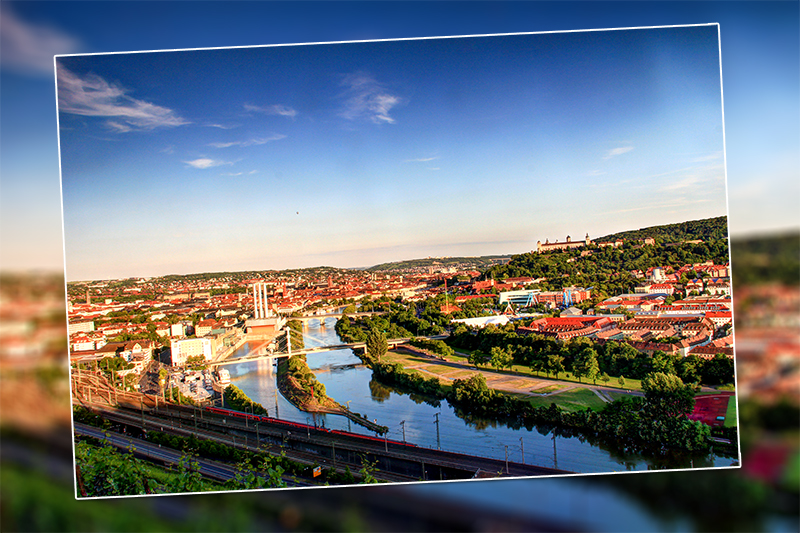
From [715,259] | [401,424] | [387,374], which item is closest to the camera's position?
[715,259]

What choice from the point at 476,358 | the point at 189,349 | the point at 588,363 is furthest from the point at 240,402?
the point at 588,363

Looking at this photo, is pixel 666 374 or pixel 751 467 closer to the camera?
pixel 751 467

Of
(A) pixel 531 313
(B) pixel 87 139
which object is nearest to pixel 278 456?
(A) pixel 531 313

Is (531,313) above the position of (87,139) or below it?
below

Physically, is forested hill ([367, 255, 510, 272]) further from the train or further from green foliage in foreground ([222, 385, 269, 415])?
green foliage in foreground ([222, 385, 269, 415])

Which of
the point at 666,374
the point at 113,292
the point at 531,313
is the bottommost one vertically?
the point at 666,374

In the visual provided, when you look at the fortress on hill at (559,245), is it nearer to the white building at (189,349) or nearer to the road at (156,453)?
the road at (156,453)

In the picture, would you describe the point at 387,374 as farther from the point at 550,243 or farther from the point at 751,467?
the point at 751,467
